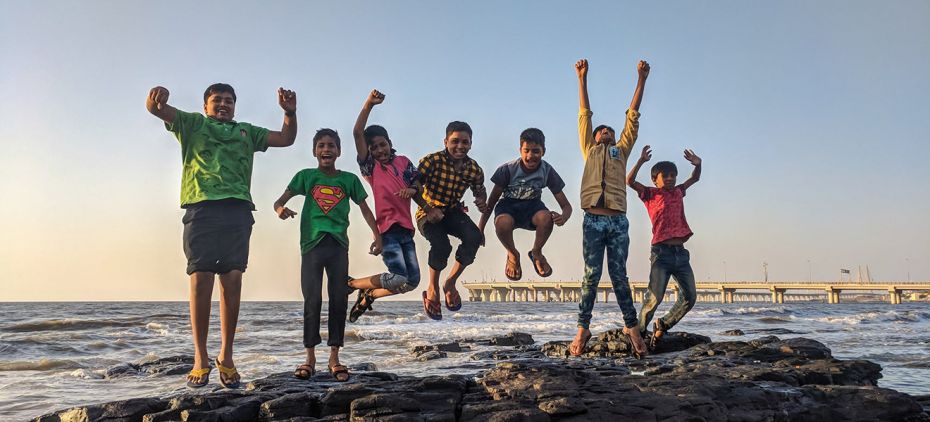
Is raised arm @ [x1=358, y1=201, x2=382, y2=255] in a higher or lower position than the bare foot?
higher

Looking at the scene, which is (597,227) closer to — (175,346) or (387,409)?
(387,409)

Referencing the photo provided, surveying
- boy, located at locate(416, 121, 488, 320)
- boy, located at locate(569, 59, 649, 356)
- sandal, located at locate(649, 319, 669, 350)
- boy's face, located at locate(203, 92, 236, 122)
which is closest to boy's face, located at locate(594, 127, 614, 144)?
boy, located at locate(569, 59, 649, 356)

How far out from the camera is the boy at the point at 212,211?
4535 millimetres

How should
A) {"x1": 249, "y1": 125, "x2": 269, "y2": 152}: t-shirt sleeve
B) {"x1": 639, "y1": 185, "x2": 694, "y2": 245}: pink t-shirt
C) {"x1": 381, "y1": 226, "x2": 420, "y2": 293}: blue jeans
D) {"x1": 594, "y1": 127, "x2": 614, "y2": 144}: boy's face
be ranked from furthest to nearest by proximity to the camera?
1. {"x1": 639, "y1": 185, "x2": 694, "y2": 245}: pink t-shirt
2. {"x1": 594, "y1": 127, "x2": 614, "y2": 144}: boy's face
3. {"x1": 381, "y1": 226, "x2": 420, "y2": 293}: blue jeans
4. {"x1": 249, "y1": 125, "x2": 269, "y2": 152}: t-shirt sleeve

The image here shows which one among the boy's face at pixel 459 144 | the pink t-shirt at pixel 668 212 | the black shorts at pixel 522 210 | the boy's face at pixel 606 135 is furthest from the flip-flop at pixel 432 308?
the pink t-shirt at pixel 668 212

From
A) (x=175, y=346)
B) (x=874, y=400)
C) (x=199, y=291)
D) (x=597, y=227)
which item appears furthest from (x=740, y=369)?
(x=175, y=346)

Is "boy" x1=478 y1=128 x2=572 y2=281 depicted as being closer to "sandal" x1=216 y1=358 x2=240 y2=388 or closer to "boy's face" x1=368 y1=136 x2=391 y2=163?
"boy's face" x1=368 y1=136 x2=391 y2=163

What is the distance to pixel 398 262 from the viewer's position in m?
5.54

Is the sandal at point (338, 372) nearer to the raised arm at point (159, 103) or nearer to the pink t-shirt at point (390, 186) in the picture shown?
the pink t-shirt at point (390, 186)

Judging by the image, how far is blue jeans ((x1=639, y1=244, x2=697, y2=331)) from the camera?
7504 mm

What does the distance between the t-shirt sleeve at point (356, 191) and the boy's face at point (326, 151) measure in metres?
0.24

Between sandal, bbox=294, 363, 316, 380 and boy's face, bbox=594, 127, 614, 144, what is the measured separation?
3756 millimetres

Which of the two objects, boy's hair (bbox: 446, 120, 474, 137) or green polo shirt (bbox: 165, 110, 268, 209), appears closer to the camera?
green polo shirt (bbox: 165, 110, 268, 209)

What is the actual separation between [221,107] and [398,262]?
6.45ft
